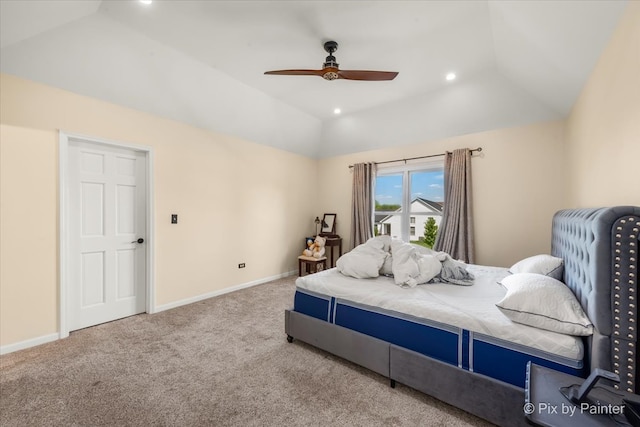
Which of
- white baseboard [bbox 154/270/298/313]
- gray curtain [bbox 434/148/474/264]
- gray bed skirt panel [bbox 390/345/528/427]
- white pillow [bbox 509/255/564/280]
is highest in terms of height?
gray curtain [bbox 434/148/474/264]

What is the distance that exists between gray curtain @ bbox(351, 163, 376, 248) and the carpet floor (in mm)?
2682

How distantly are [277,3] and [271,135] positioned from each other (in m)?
2.61

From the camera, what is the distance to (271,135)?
4750mm

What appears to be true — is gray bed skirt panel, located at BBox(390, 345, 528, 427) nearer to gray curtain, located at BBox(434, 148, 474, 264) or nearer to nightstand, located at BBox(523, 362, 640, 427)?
nightstand, located at BBox(523, 362, 640, 427)

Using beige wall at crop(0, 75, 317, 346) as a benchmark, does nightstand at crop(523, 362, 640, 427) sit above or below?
below

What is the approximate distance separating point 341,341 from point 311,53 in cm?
297

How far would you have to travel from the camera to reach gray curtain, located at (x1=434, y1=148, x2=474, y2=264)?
3949 millimetres

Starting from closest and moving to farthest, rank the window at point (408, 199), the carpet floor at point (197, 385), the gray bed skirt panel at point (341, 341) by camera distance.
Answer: the carpet floor at point (197, 385), the gray bed skirt panel at point (341, 341), the window at point (408, 199)

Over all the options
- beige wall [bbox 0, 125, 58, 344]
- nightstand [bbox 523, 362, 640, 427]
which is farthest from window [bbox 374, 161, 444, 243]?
beige wall [bbox 0, 125, 58, 344]

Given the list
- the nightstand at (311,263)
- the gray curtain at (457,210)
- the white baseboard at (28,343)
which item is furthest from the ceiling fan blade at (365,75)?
the white baseboard at (28,343)

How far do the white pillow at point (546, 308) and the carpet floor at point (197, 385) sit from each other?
0.75 meters

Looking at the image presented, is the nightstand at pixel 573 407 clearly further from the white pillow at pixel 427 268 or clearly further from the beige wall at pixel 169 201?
the beige wall at pixel 169 201

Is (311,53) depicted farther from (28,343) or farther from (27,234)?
(28,343)

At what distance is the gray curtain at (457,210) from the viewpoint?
3949 mm
